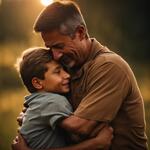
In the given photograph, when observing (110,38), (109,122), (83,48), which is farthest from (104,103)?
(110,38)

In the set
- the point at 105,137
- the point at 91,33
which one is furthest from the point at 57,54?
the point at 91,33

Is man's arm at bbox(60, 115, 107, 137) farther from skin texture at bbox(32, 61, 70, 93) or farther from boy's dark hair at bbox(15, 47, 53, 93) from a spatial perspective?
boy's dark hair at bbox(15, 47, 53, 93)

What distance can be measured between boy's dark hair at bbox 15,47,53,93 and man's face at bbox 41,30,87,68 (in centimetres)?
6

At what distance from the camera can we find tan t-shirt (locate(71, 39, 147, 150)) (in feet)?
13.1

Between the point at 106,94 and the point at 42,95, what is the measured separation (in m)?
0.41

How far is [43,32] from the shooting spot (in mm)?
4176

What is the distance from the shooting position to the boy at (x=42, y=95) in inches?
161

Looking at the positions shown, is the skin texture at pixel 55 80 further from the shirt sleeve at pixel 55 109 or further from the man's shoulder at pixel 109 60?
the man's shoulder at pixel 109 60

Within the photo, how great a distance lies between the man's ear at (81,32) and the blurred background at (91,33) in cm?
581

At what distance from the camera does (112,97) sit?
4.00 metres

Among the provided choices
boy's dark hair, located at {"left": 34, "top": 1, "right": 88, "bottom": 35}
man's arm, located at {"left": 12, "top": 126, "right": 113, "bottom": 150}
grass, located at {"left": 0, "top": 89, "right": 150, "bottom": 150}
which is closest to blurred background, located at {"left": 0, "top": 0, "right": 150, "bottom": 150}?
grass, located at {"left": 0, "top": 89, "right": 150, "bottom": 150}

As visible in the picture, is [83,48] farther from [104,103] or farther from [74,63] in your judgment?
[104,103]

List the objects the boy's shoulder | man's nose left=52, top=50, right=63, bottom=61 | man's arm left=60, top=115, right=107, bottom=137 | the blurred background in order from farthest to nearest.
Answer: the blurred background, man's nose left=52, top=50, right=63, bottom=61, the boy's shoulder, man's arm left=60, top=115, right=107, bottom=137

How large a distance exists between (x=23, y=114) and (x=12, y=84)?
19.3 feet
